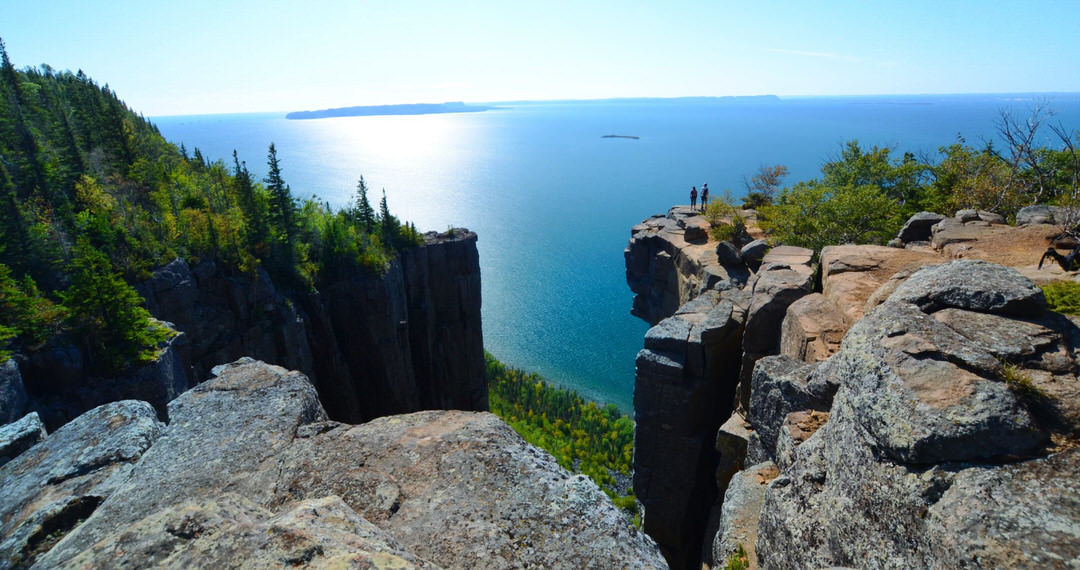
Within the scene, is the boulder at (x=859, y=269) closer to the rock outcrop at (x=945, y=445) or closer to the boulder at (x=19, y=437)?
the rock outcrop at (x=945, y=445)

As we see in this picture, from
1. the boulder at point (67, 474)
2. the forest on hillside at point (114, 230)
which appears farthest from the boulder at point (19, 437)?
the forest on hillside at point (114, 230)

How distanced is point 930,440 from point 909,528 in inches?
54.3

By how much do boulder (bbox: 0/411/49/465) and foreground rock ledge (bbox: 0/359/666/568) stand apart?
2.36ft

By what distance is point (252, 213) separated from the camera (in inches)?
1403

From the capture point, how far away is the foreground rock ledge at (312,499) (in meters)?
5.28

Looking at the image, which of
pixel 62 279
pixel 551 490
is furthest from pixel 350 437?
pixel 62 279

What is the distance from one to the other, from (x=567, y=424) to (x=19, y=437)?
180ft

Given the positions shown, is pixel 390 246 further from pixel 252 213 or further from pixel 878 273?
pixel 878 273

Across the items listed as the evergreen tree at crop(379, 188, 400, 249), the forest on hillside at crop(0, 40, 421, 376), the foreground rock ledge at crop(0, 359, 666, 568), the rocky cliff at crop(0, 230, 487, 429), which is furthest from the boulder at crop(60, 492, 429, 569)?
the evergreen tree at crop(379, 188, 400, 249)

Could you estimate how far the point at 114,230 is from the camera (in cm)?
2552

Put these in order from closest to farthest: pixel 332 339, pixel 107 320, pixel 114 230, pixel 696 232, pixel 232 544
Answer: pixel 232 544
pixel 107 320
pixel 114 230
pixel 696 232
pixel 332 339

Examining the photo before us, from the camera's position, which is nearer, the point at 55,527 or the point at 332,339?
the point at 55,527

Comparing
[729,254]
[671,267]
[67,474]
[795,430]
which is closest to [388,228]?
[671,267]

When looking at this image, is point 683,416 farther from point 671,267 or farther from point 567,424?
point 567,424
